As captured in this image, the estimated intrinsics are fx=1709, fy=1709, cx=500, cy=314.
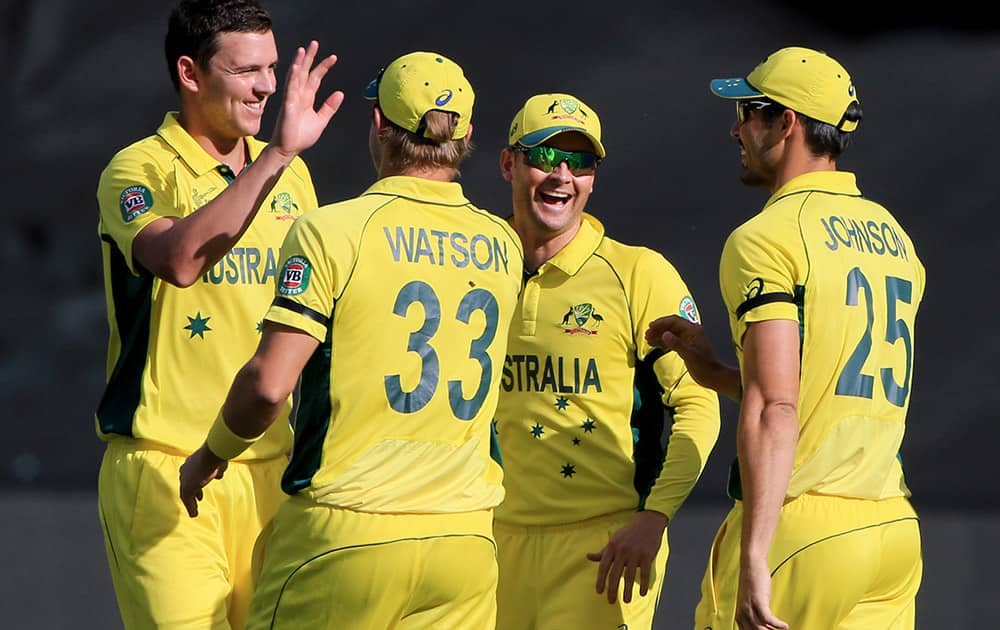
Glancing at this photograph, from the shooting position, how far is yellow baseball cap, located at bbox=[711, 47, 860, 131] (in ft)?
12.8

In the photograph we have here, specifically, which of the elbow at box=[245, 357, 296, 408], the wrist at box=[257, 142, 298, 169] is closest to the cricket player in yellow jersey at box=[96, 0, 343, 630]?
the wrist at box=[257, 142, 298, 169]

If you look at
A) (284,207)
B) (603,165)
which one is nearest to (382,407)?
(284,207)

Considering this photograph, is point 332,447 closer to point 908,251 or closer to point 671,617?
point 908,251

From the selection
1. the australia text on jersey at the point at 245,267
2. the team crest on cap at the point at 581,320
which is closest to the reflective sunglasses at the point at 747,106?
the team crest on cap at the point at 581,320

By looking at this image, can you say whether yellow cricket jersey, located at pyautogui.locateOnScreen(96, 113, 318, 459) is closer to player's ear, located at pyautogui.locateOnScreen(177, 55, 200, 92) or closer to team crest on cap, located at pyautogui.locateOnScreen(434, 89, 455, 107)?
player's ear, located at pyautogui.locateOnScreen(177, 55, 200, 92)

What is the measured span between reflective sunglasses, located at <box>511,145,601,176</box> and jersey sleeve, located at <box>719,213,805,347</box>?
35.9 inches

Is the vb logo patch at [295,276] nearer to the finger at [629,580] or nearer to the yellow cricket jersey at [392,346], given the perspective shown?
the yellow cricket jersey at [392,346]

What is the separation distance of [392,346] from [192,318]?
674 mm

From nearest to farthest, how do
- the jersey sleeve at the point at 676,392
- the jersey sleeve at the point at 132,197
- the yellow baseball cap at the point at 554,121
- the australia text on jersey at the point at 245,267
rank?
1. the jersey sleeve at the point at 132,197
2. the australia text on jersey at the point at 245,267
3. the jersey sleeve at the point at 676,392
4. the yellow baseball cap at the point at 554,121

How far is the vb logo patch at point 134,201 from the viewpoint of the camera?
3.89 metres

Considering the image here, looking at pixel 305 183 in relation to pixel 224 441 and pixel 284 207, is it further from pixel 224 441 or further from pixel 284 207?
pixel 224 441

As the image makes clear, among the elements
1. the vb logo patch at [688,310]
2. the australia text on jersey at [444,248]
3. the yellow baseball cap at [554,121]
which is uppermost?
the yellow baseball cap at [554,121]

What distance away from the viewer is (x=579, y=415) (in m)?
4.50
